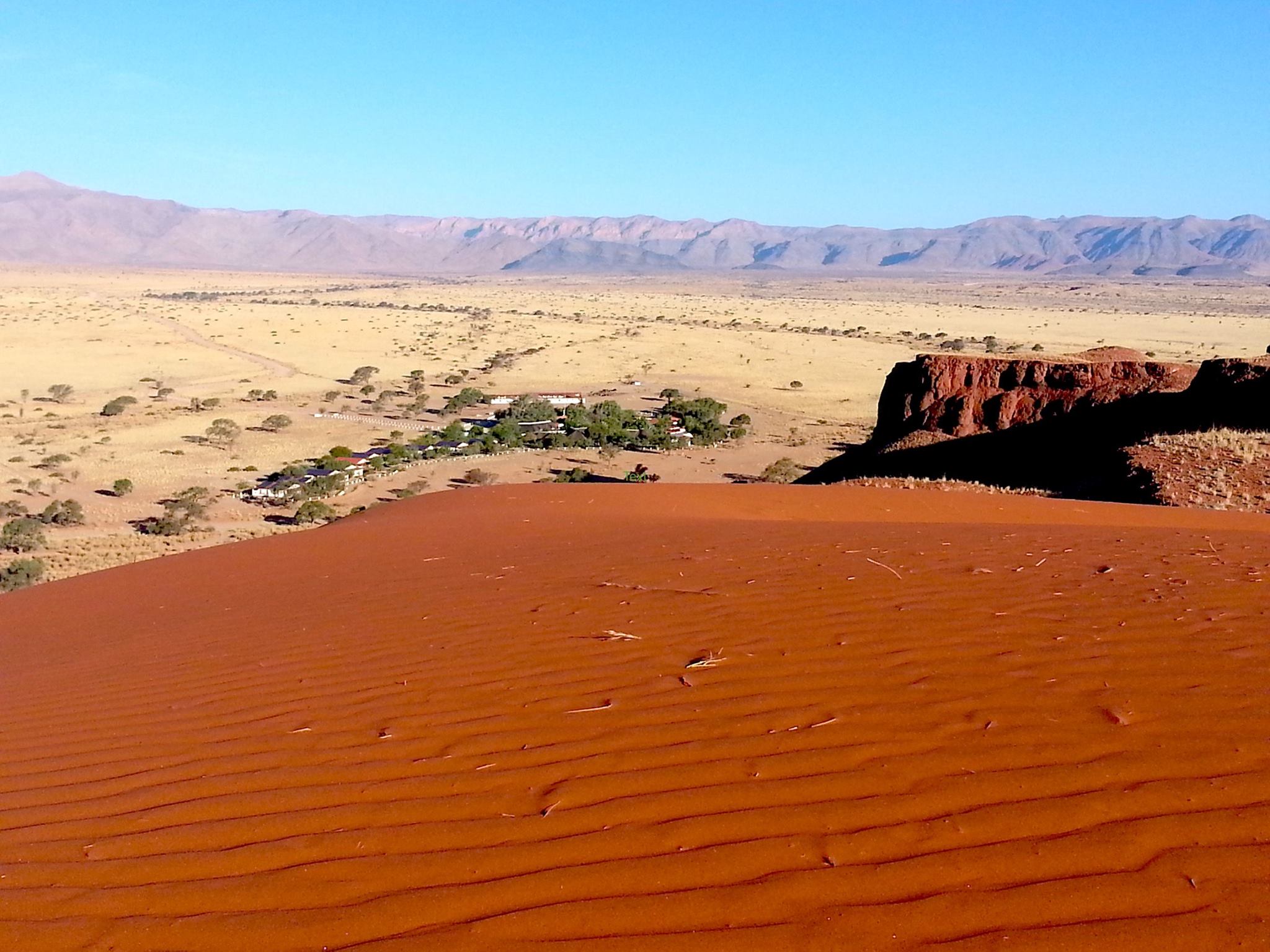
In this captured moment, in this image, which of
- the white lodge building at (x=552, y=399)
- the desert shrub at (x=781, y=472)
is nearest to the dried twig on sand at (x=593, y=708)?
the desert shrub at (x=781, y=472)

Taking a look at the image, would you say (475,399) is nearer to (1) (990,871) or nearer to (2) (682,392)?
(2) (682,392)

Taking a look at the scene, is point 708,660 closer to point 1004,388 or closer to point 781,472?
point 1004,388

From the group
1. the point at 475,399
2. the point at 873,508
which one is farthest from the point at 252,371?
the point at 873,508

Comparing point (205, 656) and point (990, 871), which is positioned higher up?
point (990, 871)

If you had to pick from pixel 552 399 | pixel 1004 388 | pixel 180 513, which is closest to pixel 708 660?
pixel 1004 388

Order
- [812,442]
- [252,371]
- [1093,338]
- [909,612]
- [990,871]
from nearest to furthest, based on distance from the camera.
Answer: [990,871] < [909,612] < [812,442] < [252,371] < [1093,338]

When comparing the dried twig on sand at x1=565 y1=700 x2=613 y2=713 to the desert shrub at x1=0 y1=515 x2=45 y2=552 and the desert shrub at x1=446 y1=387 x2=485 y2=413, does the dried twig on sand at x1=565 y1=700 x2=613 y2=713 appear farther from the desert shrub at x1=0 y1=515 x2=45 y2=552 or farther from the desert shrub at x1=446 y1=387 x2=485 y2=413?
the desert shrub at x1=446 y1=387 x2=485 y2=413
